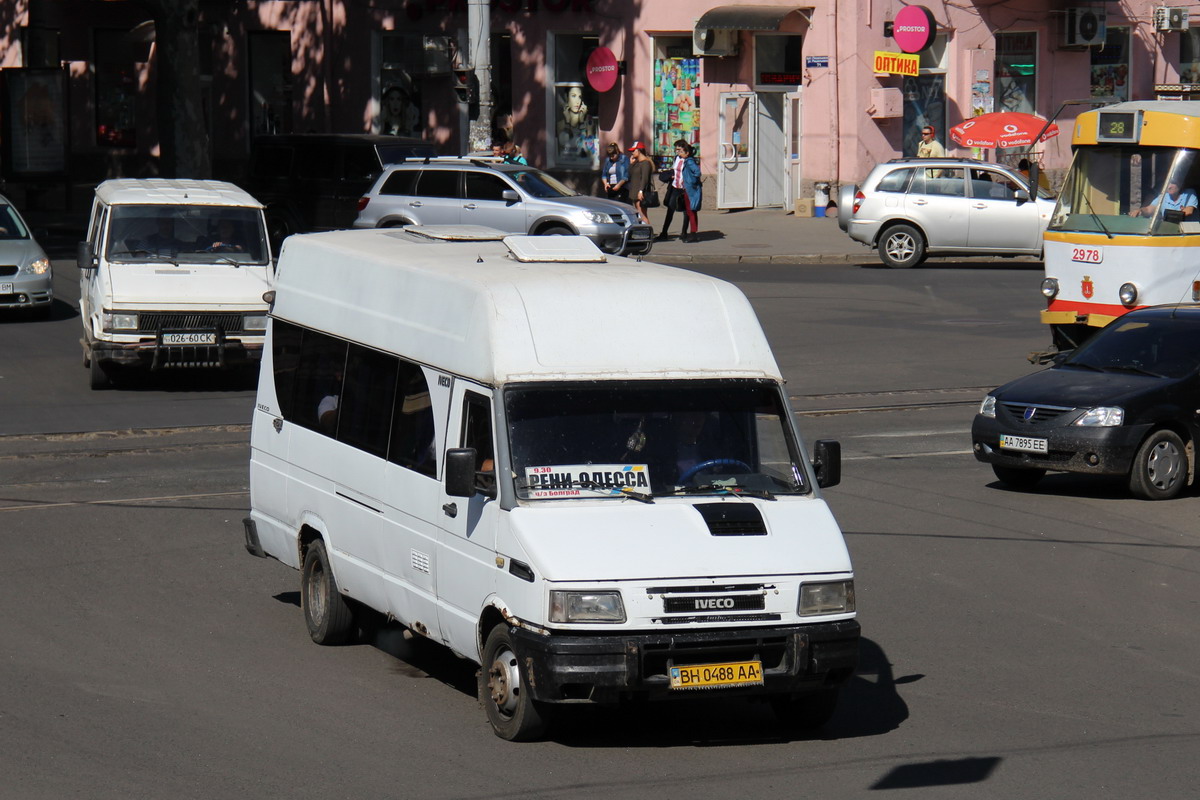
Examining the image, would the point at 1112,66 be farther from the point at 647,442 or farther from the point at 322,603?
the point at 647,442

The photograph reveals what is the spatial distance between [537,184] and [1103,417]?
17.7 meters

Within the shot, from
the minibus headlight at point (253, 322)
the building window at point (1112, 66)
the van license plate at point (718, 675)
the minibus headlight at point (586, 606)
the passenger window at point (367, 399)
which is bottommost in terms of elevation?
the van license plate at point (718, 675)

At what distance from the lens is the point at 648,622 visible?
7355 mm

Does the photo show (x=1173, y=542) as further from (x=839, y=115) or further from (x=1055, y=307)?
(x=839, y=115)

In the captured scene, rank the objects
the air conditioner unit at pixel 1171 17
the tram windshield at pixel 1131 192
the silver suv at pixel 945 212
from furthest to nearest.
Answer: the air conditioner unit at pixel 1171 17 → the silver suv at pixel 945 212 → the tram windshield at pixel 1131 192

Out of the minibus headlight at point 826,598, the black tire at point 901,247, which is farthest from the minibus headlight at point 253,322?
the black tire at point 901,247

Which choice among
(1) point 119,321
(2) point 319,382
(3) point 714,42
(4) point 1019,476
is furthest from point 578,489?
(3) point 714,42

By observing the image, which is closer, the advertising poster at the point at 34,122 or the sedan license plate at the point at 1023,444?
the sedan license plate at the point at 1023,444

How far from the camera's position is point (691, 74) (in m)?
39.1

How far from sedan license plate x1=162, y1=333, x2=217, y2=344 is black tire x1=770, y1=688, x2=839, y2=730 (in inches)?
461

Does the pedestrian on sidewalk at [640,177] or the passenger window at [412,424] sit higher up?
the pedestrian on sidewalk at [640,177]

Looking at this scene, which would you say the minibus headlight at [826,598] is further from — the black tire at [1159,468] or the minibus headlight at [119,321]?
the minibus headlight at [119,321]

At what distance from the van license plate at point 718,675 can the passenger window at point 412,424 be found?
1711 millimetres

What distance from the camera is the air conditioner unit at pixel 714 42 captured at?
37.8 metres
